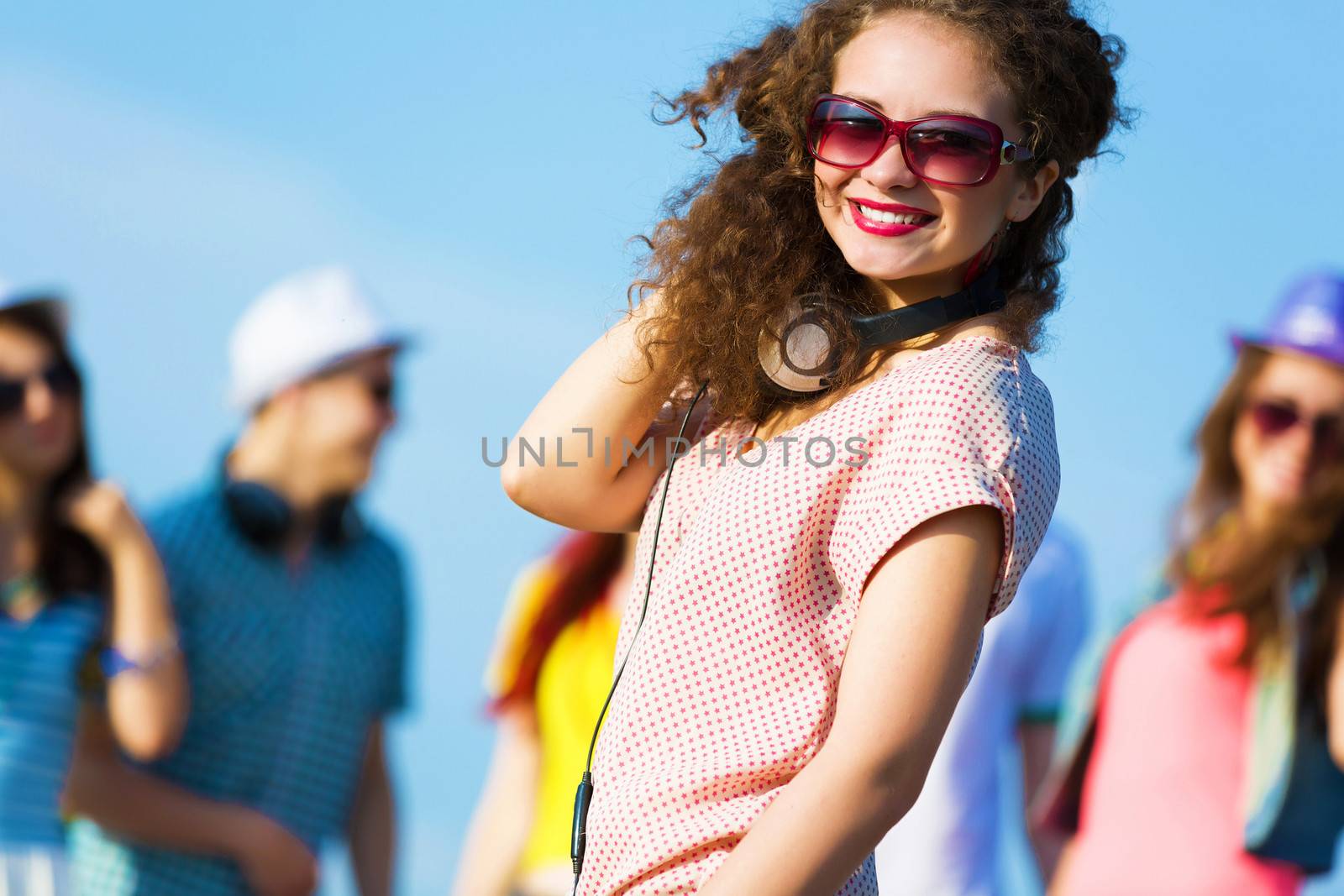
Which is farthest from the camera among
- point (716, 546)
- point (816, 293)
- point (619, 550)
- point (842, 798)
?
point (619, 550)

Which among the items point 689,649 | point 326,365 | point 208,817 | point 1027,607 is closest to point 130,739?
point 208,817

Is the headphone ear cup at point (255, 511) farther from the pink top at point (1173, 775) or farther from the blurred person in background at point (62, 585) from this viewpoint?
the pink top at point (1173, 775)

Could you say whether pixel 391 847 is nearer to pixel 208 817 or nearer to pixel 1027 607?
pixel 208 817

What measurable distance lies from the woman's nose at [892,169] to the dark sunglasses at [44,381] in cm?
275

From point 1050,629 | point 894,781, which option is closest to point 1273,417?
point 1050,629

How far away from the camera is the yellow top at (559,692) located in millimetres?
4359

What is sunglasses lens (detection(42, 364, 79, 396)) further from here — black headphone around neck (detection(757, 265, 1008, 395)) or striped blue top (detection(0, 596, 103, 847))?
black headphone around neck (detection(757, 265, 1008, 395))

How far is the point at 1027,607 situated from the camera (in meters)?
4.68

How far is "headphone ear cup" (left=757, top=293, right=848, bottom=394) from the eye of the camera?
2121mm

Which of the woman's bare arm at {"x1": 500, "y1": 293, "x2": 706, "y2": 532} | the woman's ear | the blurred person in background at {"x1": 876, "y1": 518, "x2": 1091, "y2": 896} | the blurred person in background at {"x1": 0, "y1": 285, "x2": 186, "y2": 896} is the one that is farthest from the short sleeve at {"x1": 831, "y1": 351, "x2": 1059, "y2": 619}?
the blurred person in background at {"x1": 0, "y1": 285, "x2": 186, "y2": 896}

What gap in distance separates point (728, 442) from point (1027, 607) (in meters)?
2.63

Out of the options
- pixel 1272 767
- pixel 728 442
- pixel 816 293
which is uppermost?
pixel 816 293

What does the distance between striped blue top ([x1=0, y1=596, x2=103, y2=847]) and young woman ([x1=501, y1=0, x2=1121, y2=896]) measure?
2.01 metres

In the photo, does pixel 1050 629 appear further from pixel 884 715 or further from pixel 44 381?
pixel 884 715
